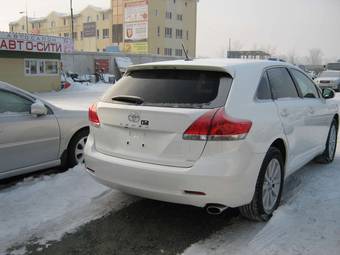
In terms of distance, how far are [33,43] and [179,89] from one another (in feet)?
86.5

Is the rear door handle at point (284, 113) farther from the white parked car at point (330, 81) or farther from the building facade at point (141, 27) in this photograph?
the building facade at point (141, 27)

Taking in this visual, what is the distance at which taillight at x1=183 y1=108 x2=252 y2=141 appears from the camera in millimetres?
3678

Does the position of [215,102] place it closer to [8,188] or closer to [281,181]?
[281,181]

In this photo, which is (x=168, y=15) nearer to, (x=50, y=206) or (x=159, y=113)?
(x=50, y=206)

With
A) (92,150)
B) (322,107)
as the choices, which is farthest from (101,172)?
(322,107)

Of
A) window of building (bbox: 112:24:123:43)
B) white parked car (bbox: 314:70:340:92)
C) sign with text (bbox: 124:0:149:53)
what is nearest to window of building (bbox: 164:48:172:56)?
sign with text (bbox: 124:0:149:53)

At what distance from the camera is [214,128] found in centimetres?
367

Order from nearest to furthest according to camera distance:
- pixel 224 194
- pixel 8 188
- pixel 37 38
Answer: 1. pixel 224 194
2. pixel 8 188
3. pixel 37 38

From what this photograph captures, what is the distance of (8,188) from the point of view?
17.6 feet

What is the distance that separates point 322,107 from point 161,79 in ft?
9.20

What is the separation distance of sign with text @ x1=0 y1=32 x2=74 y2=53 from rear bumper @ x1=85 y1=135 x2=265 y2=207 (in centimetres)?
2522

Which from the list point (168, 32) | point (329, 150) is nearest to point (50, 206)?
point (329, 150)

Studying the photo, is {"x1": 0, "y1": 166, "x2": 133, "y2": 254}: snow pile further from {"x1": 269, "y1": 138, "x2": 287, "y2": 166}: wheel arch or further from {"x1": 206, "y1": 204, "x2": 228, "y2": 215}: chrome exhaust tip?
{"x1": 269, "y1": 138, "x2": 287, "y2": 166}: wheel arch

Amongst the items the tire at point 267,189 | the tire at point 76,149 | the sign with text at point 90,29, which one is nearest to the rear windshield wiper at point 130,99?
the tire at point 267,189
